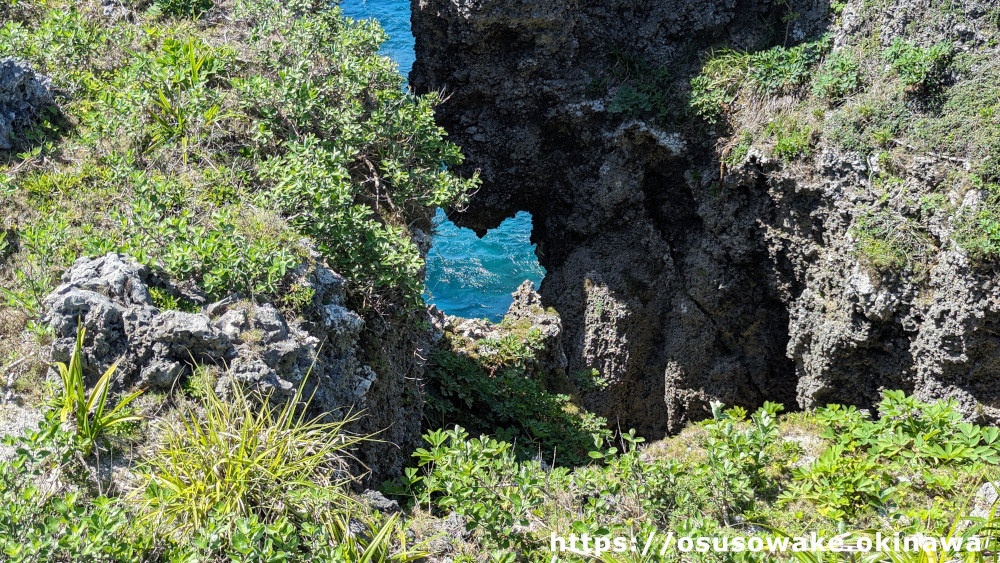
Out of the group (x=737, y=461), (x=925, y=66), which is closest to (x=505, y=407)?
(x=737, y=461)

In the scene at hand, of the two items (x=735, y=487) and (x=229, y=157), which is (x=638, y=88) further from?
(x=735, y=487)

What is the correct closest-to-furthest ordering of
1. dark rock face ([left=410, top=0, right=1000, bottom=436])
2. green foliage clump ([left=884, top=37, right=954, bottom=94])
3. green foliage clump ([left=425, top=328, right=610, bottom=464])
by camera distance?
1. green foliage clump ([left=425, top=328, right=610, bottom=464])
2. green foliage clump ([left=884, top=37, right=954, bottom=94])
3. dark rock face ([left=410, top=0, right=1000, bottom=436])

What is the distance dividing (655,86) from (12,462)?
830cm

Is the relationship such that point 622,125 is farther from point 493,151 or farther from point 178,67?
point 178,67

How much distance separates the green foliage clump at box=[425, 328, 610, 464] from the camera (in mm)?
6523

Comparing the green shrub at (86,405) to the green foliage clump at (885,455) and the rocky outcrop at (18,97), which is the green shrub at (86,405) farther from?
the green foliage clump at (885,455)

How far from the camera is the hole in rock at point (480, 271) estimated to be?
17719mm

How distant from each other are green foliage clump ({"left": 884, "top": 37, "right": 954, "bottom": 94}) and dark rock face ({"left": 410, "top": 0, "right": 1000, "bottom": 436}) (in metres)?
0.96

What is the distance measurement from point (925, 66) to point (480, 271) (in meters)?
12.5

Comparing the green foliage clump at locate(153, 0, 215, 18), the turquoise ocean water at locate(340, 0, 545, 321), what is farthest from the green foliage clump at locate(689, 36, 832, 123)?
the turquoise ocean water at locate(340, 0, 545, 321)

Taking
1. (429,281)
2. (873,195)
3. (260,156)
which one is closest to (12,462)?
(260,156)

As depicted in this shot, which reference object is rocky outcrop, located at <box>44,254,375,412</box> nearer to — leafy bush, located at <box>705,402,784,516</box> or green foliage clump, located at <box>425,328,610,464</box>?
green foliage clump, located at <box>425,328,610,464</box>

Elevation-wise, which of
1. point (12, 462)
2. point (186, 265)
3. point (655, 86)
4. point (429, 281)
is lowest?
point (429, 281)

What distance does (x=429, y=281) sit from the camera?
1819cm
